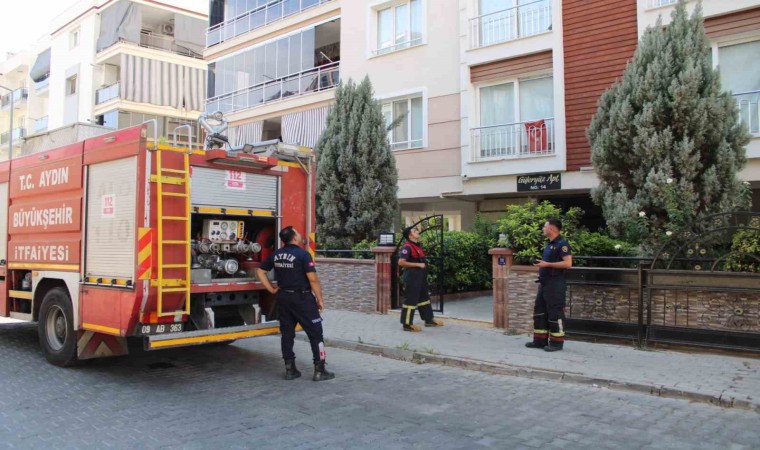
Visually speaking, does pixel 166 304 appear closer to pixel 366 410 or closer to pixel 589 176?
pixel 366 410

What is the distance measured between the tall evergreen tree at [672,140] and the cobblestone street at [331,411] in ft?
13.5

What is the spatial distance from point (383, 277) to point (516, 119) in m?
6.12

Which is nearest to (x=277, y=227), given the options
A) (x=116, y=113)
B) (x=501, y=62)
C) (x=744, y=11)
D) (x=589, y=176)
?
(x=589, y=176)

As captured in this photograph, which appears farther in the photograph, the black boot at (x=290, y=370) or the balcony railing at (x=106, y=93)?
the balcony railing at (x=106, y=93)

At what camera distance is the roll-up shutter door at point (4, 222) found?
27.7ft

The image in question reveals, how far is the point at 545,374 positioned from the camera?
6.84 m

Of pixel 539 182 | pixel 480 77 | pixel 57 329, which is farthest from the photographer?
pixel 480 77

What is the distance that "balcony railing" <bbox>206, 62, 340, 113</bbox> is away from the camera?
1933cm

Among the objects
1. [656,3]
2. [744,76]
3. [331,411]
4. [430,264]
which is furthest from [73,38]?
[331,411]

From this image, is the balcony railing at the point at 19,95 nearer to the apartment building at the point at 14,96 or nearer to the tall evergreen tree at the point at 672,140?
the apartment building at the point at 14,96

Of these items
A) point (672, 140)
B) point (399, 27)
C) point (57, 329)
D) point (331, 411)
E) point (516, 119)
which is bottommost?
point (331, 411)

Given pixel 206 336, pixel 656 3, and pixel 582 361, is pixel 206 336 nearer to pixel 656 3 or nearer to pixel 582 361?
pixel 582 361

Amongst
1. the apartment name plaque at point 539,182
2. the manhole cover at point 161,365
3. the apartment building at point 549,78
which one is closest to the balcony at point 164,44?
the apartment building at point 549,78

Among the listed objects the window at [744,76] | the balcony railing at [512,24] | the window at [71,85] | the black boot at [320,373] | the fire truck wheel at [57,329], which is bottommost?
the black boot at [320,373]
